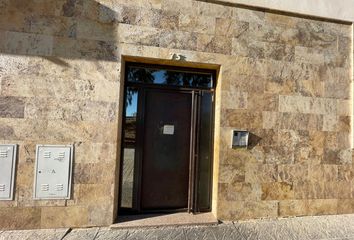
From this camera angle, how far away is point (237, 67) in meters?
4.11

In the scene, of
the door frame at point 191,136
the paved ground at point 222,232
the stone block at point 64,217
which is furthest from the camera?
the door frame at point 191,136

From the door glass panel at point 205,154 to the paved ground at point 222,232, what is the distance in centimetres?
51

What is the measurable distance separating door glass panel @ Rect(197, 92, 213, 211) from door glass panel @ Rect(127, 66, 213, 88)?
0.23m

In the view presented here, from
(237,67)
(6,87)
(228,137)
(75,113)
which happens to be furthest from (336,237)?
(6,87)

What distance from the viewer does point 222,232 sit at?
358 centimetres

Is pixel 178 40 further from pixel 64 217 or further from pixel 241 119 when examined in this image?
pixel 64 217

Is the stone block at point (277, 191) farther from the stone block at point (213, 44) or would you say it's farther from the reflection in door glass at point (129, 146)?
the stone block at point (213, 44)

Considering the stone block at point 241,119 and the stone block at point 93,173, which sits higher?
the stone block at point 241,119

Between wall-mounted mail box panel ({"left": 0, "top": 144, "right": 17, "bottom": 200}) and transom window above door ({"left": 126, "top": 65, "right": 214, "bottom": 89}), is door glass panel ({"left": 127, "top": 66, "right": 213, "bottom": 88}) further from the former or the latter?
wall-mounted mail box panel ({"left": 0, "top": 144, "right": 17, "bottom": 200})

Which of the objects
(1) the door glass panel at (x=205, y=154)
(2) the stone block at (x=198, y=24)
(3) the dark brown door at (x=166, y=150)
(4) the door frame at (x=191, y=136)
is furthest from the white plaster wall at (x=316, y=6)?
(3) the dark brown door at (x=166, y=150)

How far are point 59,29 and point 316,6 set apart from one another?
13.7ft

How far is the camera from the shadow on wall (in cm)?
353

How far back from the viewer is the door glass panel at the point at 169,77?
13.4 feet

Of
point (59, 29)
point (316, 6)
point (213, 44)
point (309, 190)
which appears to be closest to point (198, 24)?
point (213, 44)
